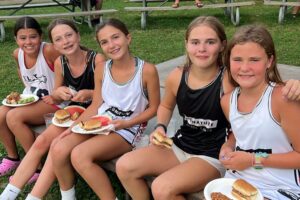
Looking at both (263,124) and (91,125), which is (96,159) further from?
(263,124)

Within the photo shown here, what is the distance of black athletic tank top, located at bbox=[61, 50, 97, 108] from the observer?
3.15 metres

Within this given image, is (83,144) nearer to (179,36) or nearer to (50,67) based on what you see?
(50,67)

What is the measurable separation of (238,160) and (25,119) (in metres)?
1.83

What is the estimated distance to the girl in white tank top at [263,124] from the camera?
1.96 meters

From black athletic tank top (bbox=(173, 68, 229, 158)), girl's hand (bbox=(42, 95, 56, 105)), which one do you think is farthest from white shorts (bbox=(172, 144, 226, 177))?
girl's hand (bbox=(42, 95, 56, 105))

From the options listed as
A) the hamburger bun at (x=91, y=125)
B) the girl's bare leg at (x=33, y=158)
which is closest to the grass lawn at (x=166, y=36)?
the girl's bare leg at (x=33, y=158)

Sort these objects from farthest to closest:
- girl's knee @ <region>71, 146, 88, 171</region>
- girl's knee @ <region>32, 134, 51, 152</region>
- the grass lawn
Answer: the grass lawn < girl's knee @ <region>32, 134, 51, 152</region> < girl's knee @ <region>71, 146, 88, 171</region>

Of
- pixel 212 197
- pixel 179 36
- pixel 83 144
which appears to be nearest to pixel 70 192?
pixel 83 144

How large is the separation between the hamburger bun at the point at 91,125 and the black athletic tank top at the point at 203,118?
1.85 feet

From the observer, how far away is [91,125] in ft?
8.64

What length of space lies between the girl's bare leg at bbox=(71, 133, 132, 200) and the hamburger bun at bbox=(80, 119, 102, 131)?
7cm

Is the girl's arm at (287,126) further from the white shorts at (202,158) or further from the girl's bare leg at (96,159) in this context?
the girl's bare leg at (96,159)

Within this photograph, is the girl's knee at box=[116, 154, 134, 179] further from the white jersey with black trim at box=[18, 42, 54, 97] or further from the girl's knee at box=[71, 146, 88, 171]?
the white jersey with black trim at box=[18, 42, 54, 97]

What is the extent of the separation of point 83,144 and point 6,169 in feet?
3.71
